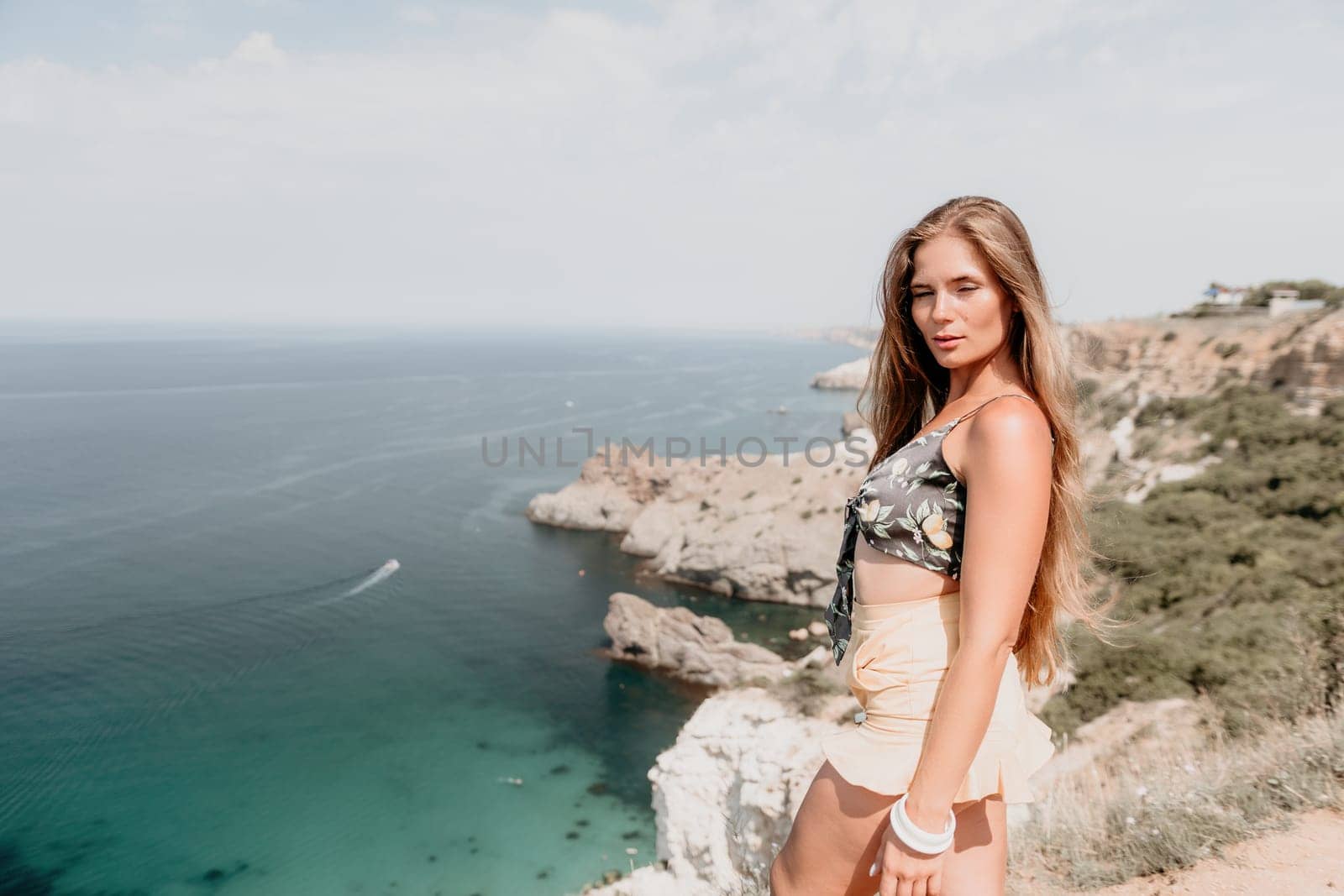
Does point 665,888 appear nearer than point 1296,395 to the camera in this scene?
Yes

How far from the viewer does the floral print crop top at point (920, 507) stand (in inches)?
64.1

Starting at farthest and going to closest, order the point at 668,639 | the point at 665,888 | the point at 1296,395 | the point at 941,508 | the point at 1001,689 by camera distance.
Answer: the point at 668,639 < the point at 1296,395 < the point at 665,888 < the point at 1001,689 < the point at 941,508

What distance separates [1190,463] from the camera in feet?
61.8

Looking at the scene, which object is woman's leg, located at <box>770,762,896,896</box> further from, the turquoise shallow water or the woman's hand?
the turquoise shallow water

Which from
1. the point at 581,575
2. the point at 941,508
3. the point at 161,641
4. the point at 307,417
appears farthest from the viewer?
the point at 307,417

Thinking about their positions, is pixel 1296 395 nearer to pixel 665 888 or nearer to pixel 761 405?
pixel 665 888

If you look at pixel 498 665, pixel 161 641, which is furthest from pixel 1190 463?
pixel 161 641

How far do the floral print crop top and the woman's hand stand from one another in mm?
577

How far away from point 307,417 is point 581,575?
153 feet

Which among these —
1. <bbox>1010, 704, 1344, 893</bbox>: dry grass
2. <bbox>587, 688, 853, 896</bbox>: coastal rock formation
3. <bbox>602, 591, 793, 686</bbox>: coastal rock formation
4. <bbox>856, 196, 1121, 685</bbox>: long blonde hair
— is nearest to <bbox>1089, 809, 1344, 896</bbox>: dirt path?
<bbox>1010, 704, 1344, 893</bbox>: dry grass

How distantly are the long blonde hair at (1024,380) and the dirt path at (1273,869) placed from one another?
1865 mm

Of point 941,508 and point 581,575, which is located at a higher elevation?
point 941,508

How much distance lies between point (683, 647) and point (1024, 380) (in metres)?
21.7

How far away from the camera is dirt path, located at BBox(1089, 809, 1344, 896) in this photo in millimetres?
3023
